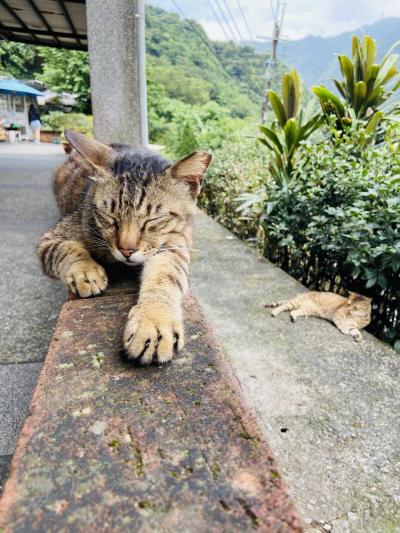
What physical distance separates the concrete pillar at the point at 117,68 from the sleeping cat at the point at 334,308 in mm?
2865

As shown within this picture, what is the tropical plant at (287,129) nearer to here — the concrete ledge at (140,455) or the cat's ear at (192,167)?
the cat's ear at (192,167)

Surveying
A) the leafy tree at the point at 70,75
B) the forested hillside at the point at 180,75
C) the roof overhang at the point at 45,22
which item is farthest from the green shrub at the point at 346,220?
the leafy tree at the point at 70,75

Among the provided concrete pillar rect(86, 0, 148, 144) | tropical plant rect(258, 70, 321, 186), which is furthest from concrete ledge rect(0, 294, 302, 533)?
concrete pillar rect(86, 0, 148, 144)

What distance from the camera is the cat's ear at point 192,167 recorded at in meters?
1.93

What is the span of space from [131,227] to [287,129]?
7.71 ft

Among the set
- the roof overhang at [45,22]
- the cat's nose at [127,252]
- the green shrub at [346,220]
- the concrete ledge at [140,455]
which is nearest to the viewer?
the concrete ledge at [140,455]

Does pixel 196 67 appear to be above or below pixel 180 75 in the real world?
above

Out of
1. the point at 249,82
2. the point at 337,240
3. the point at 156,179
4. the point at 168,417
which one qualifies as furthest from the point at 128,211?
the point at 249,82

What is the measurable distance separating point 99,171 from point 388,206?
5.41 ft

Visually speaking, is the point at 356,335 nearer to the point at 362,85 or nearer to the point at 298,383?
the point at 298,383

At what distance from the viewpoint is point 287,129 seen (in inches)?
140

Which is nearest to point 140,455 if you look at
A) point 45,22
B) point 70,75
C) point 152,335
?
point 152,335

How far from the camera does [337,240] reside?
2.61 metres

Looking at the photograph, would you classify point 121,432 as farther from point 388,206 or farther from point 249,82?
point 249,82
